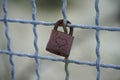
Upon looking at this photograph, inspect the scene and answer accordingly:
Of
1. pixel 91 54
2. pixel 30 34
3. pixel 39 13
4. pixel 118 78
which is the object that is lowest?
pixel 118 78

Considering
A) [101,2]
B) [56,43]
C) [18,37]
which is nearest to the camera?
[56,43]

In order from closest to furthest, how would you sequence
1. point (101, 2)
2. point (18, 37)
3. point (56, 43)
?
point (56, 43)
point (101, 2)
point (18, 37)

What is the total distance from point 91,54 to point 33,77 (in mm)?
464

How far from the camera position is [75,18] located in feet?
6.81

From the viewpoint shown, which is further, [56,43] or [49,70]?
[49,70]

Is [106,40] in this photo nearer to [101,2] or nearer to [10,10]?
[101,2]

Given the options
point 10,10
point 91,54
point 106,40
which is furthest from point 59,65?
point 10,10

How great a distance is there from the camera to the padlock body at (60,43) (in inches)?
39.0

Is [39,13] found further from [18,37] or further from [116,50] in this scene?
[116,50]

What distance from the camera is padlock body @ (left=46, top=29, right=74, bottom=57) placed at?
0.99 meters

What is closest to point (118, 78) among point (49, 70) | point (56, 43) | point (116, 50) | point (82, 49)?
point (116, 50)

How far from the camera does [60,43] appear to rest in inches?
39.3

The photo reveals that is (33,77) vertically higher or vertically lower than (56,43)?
lower

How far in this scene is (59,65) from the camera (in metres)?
2.12
